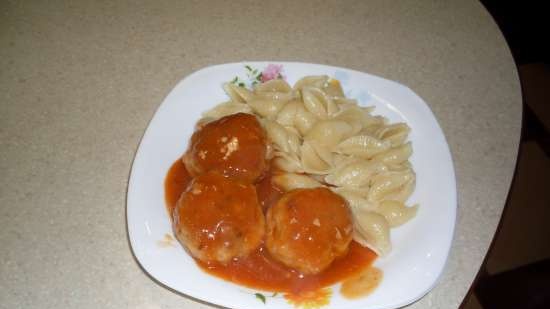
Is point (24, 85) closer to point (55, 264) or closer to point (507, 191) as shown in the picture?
point (55, 264)

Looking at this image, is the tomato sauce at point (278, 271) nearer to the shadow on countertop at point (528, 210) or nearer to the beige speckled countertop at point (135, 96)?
the beige speckled countertop at point (135, 96)

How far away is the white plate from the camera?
2.25 metres

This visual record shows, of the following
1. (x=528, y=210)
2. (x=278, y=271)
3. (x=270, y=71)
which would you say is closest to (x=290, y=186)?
(x=278, y=271)

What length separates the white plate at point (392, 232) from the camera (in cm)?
225

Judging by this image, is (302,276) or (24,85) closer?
(302,276)

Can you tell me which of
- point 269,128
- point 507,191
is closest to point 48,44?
point 269,128

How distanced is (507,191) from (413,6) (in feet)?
6.89

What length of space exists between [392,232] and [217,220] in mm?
1032

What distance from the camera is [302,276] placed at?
243 cm

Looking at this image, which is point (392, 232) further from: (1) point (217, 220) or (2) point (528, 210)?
(2) point (528, 210)

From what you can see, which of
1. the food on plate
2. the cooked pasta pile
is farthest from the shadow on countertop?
the food on plate

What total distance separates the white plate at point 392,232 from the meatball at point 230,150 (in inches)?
9.8

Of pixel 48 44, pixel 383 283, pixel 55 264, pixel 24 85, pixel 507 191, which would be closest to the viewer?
pixel 383 283

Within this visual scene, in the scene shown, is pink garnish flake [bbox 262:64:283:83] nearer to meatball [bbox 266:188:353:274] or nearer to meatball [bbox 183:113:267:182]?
meatball [bbox 183:113:267:182]
